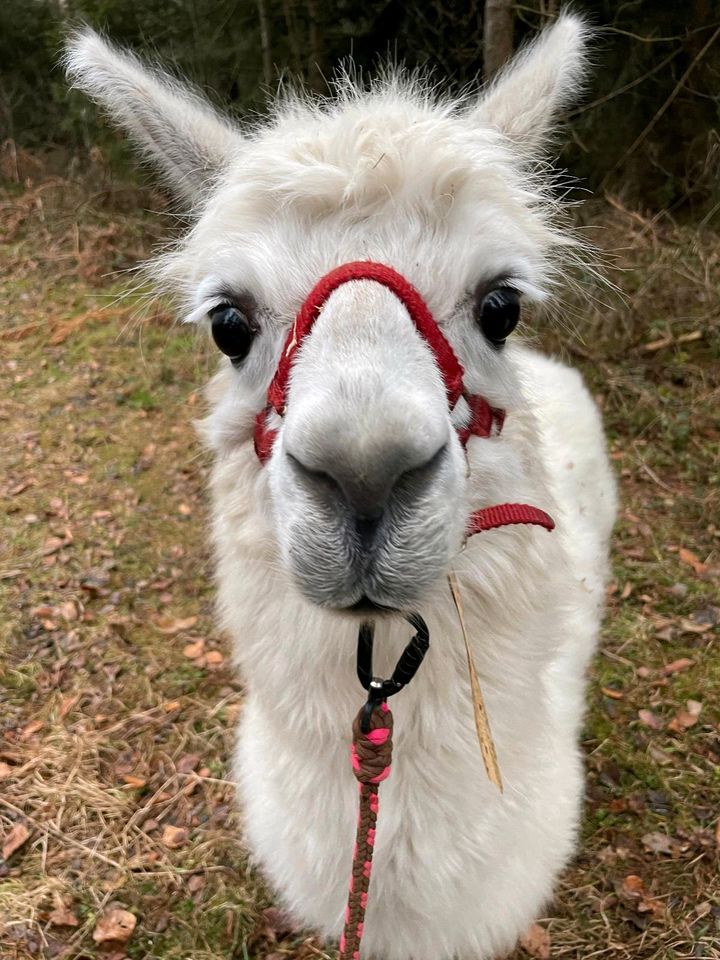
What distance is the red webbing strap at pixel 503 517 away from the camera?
1360mm

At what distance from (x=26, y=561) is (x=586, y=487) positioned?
3.38 m

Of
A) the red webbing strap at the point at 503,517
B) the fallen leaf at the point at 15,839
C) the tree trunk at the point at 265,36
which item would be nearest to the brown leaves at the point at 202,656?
the fallen leaf at the point at 15,839

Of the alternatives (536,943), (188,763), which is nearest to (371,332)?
(536,943)

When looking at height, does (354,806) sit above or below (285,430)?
below

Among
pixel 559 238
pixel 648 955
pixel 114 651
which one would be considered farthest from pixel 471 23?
pixel 648 955

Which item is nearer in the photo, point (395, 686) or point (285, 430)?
point (285, 430)

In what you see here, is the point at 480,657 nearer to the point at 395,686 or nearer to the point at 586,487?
the point at 395,686

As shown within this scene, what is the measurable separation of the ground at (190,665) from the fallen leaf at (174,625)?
1 cm

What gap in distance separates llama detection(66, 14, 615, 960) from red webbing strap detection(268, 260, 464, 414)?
3cm

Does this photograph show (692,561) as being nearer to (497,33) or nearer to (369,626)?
(369,626)

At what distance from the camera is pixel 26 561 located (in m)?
4.29

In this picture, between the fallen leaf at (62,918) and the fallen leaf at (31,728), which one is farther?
the fallen leaf at (31,728)

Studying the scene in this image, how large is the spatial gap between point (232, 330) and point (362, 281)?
0.39 metres

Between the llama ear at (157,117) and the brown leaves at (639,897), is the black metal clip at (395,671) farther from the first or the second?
the brown leaves at (639,897)
